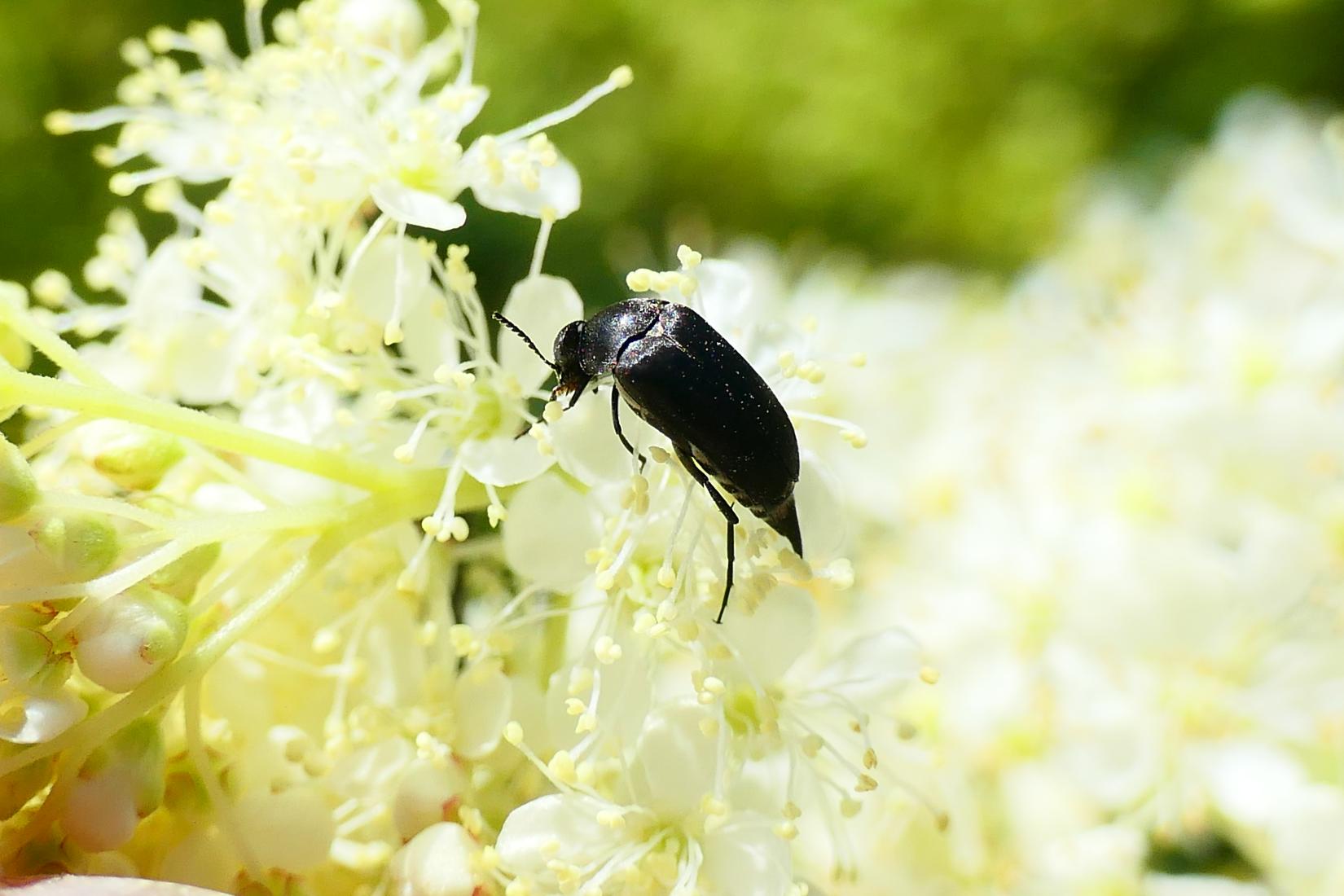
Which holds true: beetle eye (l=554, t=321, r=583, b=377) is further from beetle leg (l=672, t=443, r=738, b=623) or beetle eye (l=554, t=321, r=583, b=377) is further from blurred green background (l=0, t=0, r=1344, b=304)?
blurred green background (l=0, t=0, r=1344, b=304)

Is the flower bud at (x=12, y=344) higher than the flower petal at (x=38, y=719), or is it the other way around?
the flower bud at (x=12, y=344)

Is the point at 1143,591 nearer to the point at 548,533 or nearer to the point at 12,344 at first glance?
the point at 548,533

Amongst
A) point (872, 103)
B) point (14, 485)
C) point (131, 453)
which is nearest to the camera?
point (14, 485)

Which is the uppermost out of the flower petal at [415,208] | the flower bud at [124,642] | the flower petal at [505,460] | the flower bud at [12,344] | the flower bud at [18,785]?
the flower petal at [415,208]

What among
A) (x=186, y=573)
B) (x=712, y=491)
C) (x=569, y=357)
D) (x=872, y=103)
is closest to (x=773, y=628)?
(x=712, y=491)

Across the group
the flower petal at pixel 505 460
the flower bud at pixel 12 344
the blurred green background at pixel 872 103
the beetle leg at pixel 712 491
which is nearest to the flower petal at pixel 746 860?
the beetle leg at pixel 712 491

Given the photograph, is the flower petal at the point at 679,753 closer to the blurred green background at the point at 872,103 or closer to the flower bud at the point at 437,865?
the flower bud at the point at 437,865

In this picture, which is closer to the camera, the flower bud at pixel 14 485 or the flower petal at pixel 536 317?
the flower bud at pixel 14 485
